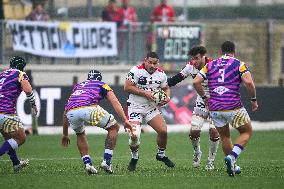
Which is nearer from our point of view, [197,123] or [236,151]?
[236,151]

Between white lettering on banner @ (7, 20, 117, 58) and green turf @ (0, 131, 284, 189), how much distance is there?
5.96 metres

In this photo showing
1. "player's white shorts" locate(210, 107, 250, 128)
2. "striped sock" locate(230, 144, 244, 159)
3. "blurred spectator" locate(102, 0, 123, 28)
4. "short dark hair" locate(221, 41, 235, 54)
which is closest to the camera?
"striped sock" locate(230, 144, 244, 159)

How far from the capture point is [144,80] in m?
19.6

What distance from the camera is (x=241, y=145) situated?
1766 cm

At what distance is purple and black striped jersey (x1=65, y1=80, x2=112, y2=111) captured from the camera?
59.3ft

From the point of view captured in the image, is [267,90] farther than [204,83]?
Yes

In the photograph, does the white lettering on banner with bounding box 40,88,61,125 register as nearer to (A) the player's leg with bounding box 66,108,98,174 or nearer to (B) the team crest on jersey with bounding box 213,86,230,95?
(A) the player's leg with bounding box 66,108,98,174

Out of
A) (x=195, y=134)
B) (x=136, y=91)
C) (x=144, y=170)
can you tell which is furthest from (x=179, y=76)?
(x=144, y=170)

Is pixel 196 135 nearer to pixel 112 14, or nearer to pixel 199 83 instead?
pixel 199 83

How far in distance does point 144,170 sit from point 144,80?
5.96ft

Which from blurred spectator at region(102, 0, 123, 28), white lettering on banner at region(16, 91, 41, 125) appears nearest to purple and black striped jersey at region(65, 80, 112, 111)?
white lettering on banner at region(16, 91, 41, 125)

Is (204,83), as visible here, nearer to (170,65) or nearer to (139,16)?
(170,65)

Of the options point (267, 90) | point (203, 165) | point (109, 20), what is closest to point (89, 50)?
point (109, 20)

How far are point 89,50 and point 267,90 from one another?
613 centimetres
